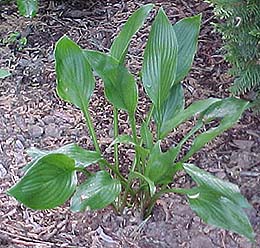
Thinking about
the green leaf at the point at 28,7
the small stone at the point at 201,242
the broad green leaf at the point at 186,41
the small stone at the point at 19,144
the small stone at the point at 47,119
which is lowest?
the small stone at the point at 201,242

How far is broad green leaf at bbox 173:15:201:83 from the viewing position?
190 centimetres

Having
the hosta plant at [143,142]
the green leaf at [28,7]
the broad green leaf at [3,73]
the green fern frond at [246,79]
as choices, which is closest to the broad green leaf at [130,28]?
the hosta plant at [143,142]

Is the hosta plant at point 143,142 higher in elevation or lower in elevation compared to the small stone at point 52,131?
higher

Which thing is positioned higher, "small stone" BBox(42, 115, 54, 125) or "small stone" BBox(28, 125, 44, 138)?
"small stone" BBox(42, 115, 54, 125)

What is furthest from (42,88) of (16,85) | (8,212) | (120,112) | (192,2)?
(192,2)

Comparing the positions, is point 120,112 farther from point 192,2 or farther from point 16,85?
point 192,2

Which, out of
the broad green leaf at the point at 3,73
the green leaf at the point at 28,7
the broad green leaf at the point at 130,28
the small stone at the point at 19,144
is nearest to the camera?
the broad green leaf at the point at 130,28

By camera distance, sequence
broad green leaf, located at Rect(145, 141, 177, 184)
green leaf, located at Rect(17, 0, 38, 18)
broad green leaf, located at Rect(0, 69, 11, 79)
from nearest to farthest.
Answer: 1. broad green leaf, located at Rect(145, 141, 177, 184)
2. broad green leaf, located at Rect(0, 69, 11, 79)
3. green leaf, located at Rect(17, 0, 38, 18)

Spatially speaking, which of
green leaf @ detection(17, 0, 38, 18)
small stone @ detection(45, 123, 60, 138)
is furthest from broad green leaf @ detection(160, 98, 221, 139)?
green leaf @ detection(17, 0, 38, 18)

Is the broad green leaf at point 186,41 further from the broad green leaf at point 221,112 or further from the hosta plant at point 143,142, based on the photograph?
the broad green leaf at point 221,112

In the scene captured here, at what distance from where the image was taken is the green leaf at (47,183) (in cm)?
162

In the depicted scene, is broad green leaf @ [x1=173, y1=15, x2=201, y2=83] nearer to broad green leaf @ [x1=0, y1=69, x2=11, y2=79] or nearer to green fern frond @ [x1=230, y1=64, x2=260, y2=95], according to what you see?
green fern frond @ [x1=230, y1=64, x2=260, y2=95]

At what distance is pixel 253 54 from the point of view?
2059mm

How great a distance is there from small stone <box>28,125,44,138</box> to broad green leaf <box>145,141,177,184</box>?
593mm
